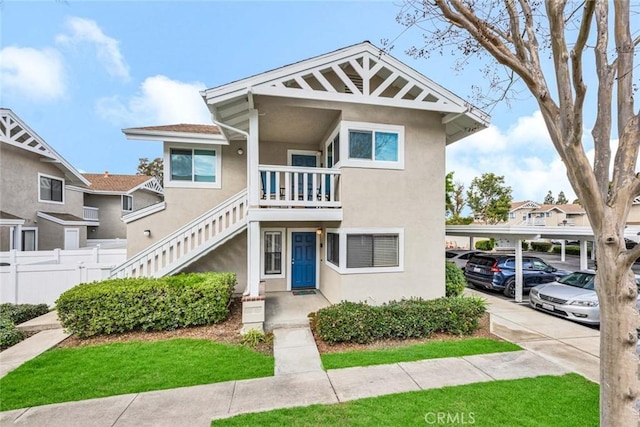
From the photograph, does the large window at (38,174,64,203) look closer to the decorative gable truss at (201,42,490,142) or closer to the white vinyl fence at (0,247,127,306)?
the white vinyl fence at (0,247,127,306)

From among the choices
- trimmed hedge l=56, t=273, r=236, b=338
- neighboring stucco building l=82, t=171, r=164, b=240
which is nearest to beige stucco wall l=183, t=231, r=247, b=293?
trimmed hedge l=56, t=273, r=236, b=338

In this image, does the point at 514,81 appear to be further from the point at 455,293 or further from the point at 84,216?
the point at 84,216

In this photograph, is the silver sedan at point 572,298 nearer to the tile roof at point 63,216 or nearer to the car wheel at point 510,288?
the car wheel at point 510,288

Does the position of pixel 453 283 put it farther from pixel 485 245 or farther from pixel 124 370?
pixel 485 245

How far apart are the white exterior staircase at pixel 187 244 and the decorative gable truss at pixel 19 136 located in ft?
36.9

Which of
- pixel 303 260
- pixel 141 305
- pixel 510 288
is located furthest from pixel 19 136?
pixel 510 288

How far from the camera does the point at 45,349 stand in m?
6.09

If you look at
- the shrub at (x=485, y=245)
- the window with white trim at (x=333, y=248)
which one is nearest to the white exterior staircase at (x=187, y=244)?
the window with white trim at (x=333, y=248)

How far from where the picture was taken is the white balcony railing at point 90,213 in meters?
19.0

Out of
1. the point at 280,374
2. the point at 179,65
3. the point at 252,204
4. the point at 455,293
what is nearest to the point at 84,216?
the point at 179,65

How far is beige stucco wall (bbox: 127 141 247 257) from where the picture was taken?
9617 millimetres

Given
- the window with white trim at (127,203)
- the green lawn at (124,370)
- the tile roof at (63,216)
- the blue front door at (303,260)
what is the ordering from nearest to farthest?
the green lawn at (124,370) < the blue front door at (303,260) < the tile roof at (63,216) < the window with white trim at (127,203)

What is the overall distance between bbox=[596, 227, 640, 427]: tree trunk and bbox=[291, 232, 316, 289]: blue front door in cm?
846

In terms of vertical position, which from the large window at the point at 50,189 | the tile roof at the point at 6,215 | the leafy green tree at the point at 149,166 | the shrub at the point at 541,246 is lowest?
the shrub at the point at 541,246
